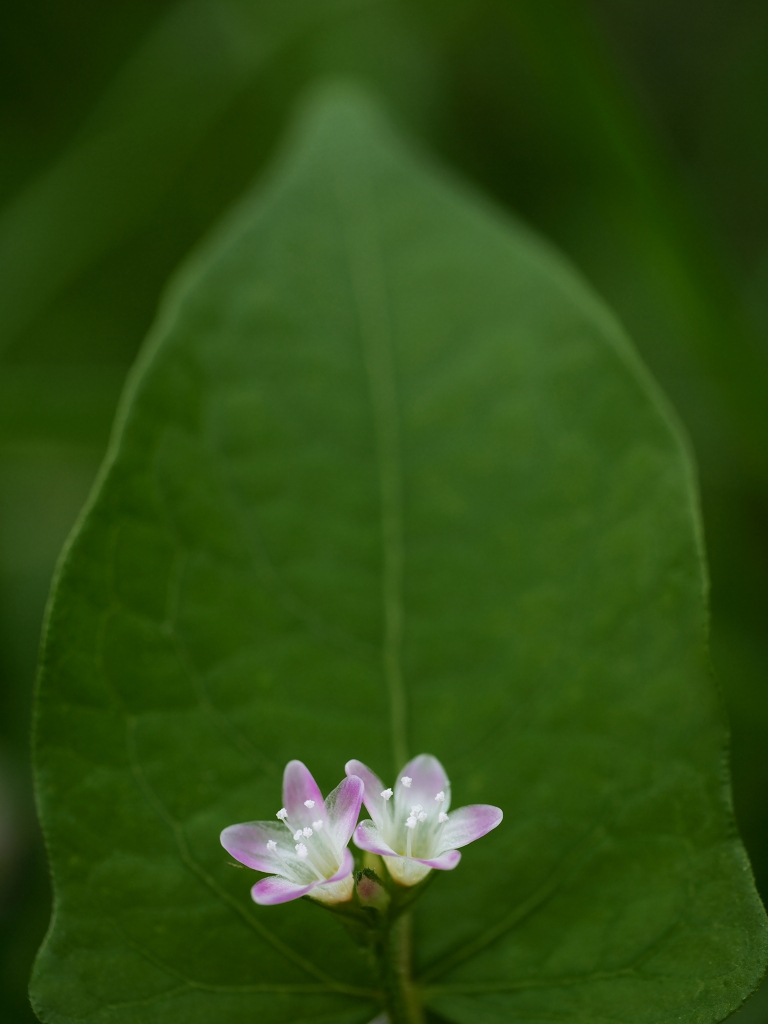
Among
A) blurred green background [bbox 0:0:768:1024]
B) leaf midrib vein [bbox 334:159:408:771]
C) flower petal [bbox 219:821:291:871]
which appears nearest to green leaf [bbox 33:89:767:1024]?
leaf midrib vein [bbox 334:159:408:771]

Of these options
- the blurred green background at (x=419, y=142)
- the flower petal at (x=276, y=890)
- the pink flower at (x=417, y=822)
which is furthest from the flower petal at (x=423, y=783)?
the blurred green background at (x=419, y=142)

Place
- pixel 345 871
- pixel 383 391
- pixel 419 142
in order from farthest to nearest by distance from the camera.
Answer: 1. pixel 419 142
2. pixel 383 391
3. pixel 345 871

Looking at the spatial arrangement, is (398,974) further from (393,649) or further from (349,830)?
(393,649)

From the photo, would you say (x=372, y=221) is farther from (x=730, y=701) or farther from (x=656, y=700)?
(x=730, y=701)

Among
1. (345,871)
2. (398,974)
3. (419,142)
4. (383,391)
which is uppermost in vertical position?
(419,142)

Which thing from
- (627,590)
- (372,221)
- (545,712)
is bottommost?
(545,712)

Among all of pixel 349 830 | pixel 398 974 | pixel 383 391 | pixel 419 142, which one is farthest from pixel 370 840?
pixel 419 142

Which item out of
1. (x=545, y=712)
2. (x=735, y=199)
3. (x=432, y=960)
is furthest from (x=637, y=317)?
(x=432, y=960)
